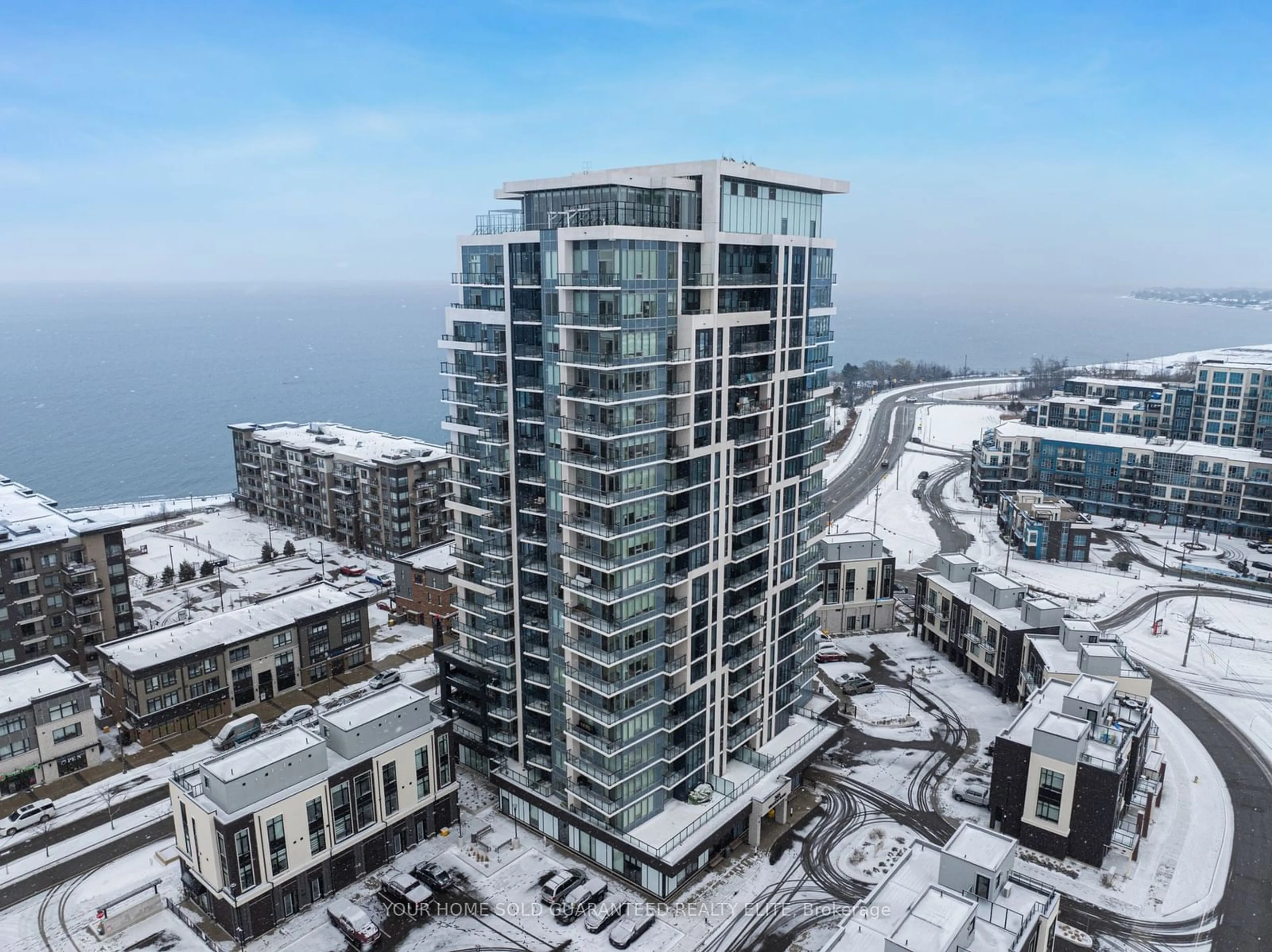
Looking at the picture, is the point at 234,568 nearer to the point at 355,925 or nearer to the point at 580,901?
the point at 355,925

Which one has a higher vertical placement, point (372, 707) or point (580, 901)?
point (372, 707)

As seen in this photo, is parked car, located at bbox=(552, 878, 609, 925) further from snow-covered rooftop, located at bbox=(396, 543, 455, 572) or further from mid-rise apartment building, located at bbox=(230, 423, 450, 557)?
mid-rise apartment building, located at bbox=(230, 423, 450, 557)

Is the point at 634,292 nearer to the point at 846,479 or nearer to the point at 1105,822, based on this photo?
the point at 1105,822

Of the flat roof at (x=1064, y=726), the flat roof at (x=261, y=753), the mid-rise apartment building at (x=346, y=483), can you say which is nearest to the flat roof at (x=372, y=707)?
the flat roof at (x=261, y=753)

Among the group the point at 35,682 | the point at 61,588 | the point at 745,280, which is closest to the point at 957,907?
the point at 745,280

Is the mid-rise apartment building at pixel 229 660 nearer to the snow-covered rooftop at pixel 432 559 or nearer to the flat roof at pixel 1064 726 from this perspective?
the snow-covered rooftop at pixel 432 559

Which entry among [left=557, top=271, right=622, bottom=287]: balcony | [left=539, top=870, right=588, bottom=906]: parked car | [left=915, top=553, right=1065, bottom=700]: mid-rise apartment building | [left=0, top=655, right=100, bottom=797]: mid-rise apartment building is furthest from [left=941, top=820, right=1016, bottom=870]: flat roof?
[left=0, top=655, right=100, bottom=797]: mid-rise apartment building
